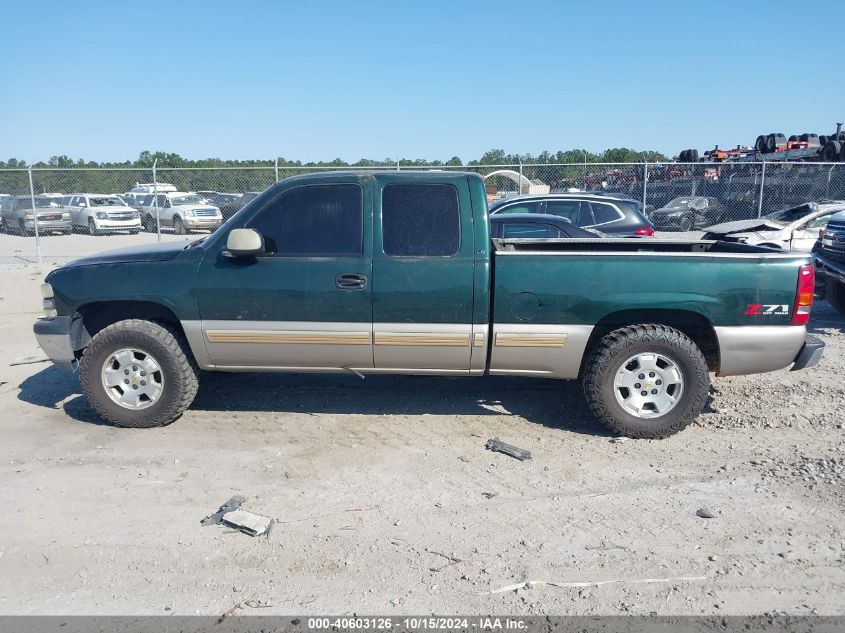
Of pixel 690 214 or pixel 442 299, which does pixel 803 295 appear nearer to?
pixel 442 299

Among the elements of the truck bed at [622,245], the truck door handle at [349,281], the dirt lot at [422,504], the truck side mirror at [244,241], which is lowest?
the dirt lot at [422,504]

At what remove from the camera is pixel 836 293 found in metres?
9.33

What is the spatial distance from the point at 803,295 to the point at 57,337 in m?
5.54

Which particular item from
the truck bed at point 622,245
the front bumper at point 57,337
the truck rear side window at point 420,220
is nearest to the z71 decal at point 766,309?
the truck bed at point 622,245

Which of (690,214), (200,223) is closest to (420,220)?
(200,223)

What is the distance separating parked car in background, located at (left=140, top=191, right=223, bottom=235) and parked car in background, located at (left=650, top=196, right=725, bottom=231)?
14357 mm

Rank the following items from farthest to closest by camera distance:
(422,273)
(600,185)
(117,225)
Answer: (600,185) < (117,225) < (422,273)

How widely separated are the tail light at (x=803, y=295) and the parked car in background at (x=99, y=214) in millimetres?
23475

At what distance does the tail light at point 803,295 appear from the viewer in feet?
16.9

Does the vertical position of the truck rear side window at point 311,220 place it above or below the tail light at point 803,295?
above

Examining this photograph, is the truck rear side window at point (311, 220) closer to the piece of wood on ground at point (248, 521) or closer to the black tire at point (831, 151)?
the piece of wood on ground at point (248, 521)

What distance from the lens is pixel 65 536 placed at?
399 centimetres

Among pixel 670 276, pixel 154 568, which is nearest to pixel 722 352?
pixel 670 276

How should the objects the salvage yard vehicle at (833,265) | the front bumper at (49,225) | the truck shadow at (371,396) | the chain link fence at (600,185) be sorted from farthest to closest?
the front bumper at (49,225)
the chain link fence at (600,185)
the salvage yard vehicle at (833,265)
the truck shadow at (371,396)
